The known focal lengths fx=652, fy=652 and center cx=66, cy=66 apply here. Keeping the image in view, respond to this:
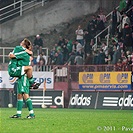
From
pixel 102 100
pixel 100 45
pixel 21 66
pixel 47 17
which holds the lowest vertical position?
pixel 102 100

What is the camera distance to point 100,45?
37688mm

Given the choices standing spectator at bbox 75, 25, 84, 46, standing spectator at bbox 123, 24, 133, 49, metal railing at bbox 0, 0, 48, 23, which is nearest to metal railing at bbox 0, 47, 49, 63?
standing spectator at bbox 75, 25, 84, 46

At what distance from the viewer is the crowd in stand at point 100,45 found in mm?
34000

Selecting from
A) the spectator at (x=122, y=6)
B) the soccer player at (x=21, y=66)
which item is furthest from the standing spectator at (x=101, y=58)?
the soccer player at (x=21, y=66)

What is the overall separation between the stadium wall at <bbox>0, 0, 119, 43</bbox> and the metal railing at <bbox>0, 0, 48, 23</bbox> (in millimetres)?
413

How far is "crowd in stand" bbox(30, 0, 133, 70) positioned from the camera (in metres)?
34.0

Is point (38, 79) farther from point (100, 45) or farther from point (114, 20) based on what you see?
point (114, 20)

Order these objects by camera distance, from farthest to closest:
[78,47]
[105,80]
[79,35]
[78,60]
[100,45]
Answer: [79,35]
[100,45]
[78,47]
[78,60]
[105,80]

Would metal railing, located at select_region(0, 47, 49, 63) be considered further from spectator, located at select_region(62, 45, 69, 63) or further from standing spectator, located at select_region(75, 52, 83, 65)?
standing spectator, located at select_region(75, 52, 83, 65)

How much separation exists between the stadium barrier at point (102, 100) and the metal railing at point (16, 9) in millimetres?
12558

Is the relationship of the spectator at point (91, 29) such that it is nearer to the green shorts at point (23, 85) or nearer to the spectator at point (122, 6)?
the spectator at point (122, 6)

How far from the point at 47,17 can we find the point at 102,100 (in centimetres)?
1384

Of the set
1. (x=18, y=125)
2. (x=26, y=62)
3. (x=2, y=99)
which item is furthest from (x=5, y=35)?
(x=18, y=125)

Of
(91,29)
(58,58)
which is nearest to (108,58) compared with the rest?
(58,58)
